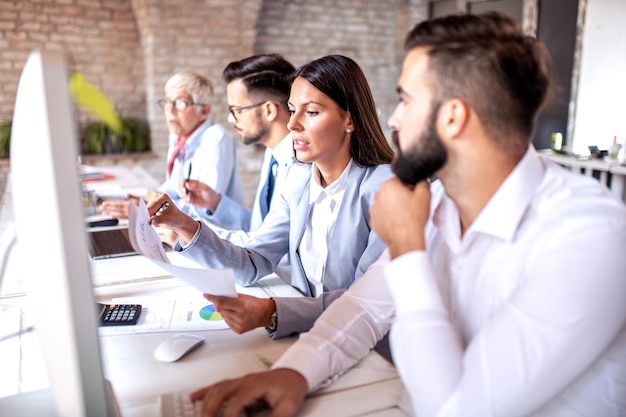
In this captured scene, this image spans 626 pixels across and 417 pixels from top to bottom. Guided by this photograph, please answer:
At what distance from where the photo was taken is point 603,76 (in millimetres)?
5160

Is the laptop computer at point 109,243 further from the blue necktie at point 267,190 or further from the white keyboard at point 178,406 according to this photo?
the white keyboard at point 178,406

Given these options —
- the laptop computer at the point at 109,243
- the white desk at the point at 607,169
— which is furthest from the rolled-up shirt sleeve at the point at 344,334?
the white desk at the point at 607,169

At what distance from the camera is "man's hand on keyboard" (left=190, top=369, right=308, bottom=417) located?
91 cm

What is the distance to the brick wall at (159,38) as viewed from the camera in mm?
5531

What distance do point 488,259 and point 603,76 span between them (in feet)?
16.7

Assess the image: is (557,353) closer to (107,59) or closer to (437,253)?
(437,253)

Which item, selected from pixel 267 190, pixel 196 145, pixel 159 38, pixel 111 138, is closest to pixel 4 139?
pixel 111 138

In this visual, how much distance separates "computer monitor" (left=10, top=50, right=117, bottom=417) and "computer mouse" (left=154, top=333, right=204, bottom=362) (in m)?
0.38

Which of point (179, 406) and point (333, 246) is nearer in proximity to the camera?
point (179, 406)

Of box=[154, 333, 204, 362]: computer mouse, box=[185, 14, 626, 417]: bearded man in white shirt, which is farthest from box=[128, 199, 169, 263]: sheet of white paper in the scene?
box=[185, 14, 626, 417]: bearded man in white shirt

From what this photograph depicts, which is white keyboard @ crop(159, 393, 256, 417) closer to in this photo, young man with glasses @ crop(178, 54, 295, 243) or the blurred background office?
young man with glasses @ crop(178, 54, 295, 243)

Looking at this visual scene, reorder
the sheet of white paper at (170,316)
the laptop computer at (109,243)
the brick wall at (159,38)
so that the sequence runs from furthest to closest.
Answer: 1. the brick wall at (159,38)
2. the laptop computer at (109,243)
3. the sheet of white paper at (170,316)

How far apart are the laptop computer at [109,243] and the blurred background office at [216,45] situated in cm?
366

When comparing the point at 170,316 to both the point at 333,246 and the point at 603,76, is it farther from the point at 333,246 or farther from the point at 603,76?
the point at 603,76
